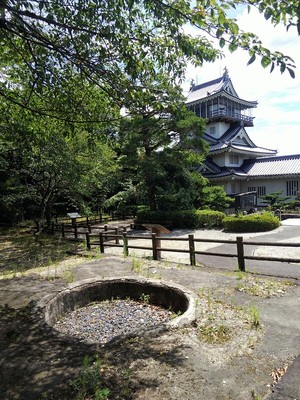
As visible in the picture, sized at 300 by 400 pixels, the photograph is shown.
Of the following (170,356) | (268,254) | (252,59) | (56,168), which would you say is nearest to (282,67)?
(252,59)

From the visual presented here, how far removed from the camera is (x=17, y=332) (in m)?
4.25

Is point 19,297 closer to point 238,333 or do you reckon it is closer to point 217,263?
point 238,333

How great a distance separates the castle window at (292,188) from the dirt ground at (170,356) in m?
23.4

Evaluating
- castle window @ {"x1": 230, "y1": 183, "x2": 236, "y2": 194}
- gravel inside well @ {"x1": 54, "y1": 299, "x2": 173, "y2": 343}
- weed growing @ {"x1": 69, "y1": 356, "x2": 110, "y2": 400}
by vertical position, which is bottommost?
gravel inside well @ {"x1": 54, "y1": 299, "x2": 173, "y2": 343}

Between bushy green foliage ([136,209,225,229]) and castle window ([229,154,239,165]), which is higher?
castle window ([229,154,239,165])

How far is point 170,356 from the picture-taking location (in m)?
3.53

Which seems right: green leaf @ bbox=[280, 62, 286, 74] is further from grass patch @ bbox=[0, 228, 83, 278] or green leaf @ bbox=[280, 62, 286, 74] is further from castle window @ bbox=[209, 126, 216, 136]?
castle window @ bbox=[209, 126, 216, 136]

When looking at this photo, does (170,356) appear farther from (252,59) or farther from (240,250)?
(240,250)

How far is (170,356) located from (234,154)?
92.0 feet

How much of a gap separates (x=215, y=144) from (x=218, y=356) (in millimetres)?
27996

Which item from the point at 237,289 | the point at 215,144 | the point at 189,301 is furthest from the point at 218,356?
the point at 215,144

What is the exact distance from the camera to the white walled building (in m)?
27.2

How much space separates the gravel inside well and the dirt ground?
811 millimetres

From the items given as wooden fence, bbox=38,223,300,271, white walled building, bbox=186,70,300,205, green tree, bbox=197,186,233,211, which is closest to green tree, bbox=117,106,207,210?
green tree, bbox=197,186,233,211
